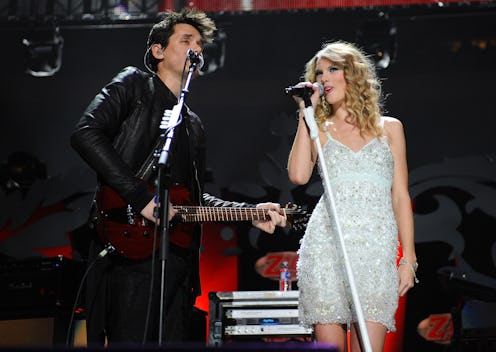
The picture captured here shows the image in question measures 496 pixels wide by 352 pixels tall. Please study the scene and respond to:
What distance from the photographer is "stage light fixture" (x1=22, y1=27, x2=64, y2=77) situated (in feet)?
20.7

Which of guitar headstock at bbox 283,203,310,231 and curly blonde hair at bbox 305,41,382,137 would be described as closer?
curly blonde hair at bbox 305,41,382,137

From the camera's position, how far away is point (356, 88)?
339 centimetres

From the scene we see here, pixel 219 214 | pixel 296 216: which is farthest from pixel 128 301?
pixel 296 216

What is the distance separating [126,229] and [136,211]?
0.10 meters

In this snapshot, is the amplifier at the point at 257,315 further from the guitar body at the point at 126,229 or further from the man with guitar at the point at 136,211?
the guitar body at the point at 126,229

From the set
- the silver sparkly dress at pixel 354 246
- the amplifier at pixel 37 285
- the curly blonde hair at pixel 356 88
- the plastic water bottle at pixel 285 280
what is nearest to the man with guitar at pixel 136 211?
the silver sparkly dress at pixel 354 246

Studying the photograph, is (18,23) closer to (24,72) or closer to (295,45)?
(24,72)

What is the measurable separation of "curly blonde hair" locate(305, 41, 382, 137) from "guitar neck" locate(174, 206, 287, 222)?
0.55 meters

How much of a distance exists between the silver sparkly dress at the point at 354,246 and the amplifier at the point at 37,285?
2354mm

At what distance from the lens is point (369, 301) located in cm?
302

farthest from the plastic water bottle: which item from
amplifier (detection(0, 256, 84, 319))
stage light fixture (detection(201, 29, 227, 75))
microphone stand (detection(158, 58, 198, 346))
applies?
microphone stand (detection(158, 58, 198, 346))

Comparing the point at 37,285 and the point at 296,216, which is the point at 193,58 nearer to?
the point at 296,216

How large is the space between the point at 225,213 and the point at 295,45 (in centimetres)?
314

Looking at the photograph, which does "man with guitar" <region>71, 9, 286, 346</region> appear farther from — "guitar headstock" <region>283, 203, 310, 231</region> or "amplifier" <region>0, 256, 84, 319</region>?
"amplifier" <region>0, 256, 84, 319</region>
